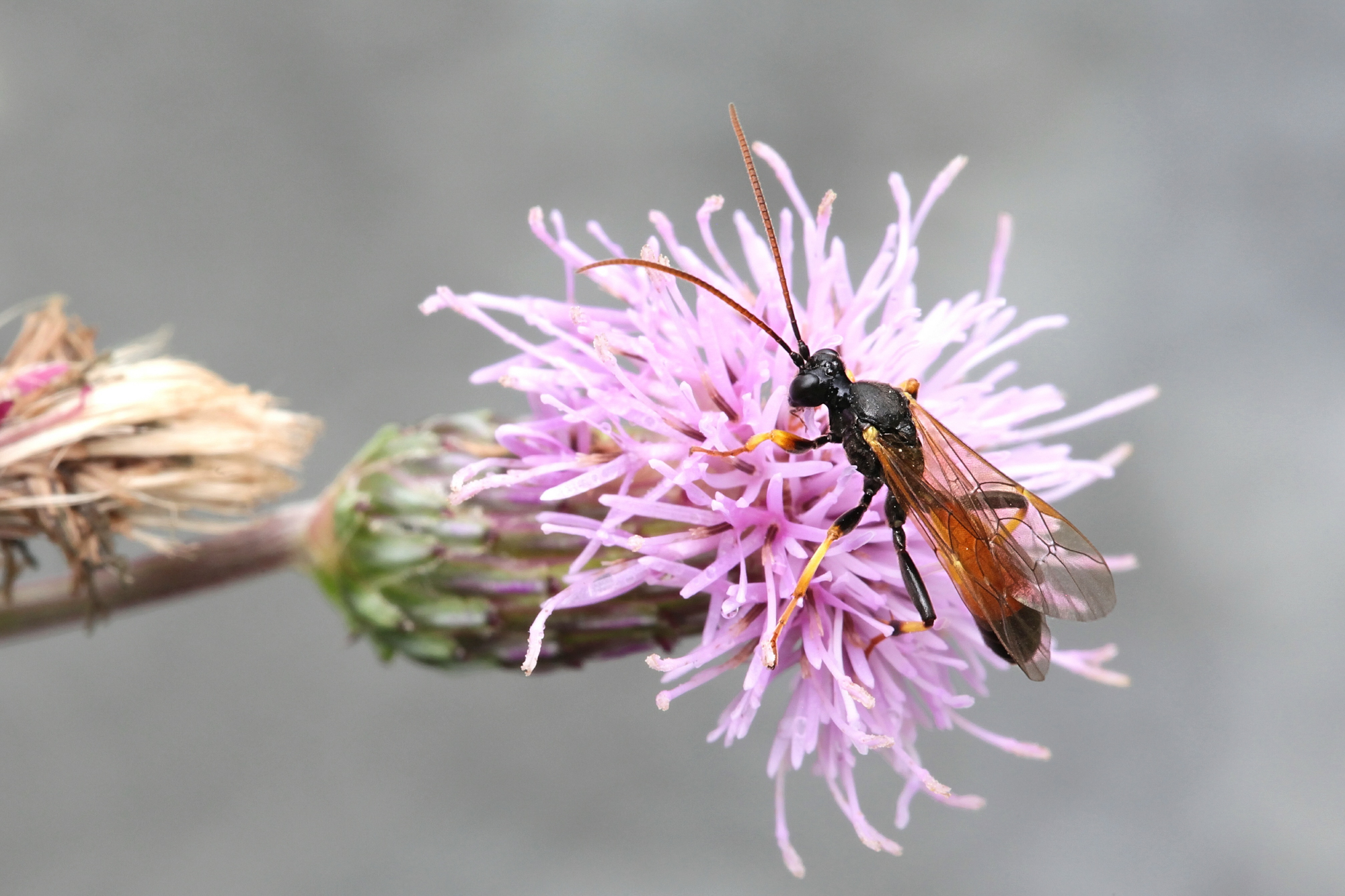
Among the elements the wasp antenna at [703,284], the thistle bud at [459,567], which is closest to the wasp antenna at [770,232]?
the wasp antenna at [703,284]

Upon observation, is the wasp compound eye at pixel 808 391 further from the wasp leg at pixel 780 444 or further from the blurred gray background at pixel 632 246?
the blurred gray background at pixel 632 246

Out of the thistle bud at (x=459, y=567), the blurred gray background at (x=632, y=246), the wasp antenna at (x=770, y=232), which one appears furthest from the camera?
the blurred gray background at (x=632, y=246)

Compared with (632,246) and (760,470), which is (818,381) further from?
(632,246)

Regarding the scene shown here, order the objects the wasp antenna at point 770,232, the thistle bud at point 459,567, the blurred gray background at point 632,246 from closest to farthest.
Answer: the wasp antenna at point 770,232 → the thistle bud at point 459,567 → the blurred gray background at point 632,246

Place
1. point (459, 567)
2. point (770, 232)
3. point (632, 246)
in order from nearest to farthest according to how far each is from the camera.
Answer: point (770, 232) → point (459, 567) → point (632, 246)

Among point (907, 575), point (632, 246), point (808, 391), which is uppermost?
point (632, 246)

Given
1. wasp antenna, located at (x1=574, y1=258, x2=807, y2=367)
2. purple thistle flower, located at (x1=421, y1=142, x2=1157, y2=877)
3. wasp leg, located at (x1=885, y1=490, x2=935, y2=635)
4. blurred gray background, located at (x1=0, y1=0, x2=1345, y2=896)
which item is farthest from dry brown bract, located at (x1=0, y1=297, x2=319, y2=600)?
blurred gray background, located at (x1=0, y1=0, x2=1345, y2=896)

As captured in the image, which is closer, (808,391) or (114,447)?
(808,391)

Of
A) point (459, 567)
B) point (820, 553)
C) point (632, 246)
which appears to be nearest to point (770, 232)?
point (820, 553)
